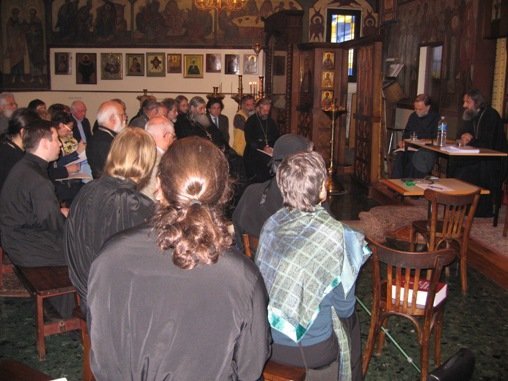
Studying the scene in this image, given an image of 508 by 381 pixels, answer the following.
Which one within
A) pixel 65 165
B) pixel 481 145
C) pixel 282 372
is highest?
pixel 481 145

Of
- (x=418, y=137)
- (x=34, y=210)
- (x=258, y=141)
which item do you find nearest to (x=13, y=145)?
(x=34, y=210)

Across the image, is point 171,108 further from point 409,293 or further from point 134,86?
point 134,86

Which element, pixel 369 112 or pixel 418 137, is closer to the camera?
pixel 418 137

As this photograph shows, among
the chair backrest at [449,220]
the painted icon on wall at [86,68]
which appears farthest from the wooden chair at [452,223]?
the painted icon on wall at [86,68]

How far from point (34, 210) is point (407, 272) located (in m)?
2.99

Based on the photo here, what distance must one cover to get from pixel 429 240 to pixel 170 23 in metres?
12.5

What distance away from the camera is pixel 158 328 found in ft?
6.20

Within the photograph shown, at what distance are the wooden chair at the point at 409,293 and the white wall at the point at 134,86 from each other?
12812mm

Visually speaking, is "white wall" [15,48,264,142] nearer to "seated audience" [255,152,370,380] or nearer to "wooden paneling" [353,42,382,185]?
"wooden paneling" [353,42,382,185]

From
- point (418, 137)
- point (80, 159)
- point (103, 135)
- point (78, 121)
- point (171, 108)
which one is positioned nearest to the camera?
point (103, 135)

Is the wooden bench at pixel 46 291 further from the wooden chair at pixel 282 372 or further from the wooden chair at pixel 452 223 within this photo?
the wooden chair at pixel 452 223

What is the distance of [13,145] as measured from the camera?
5.78m

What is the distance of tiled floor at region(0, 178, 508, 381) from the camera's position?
4.32m

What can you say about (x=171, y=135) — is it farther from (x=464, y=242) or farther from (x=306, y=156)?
(x=464, y=242)
